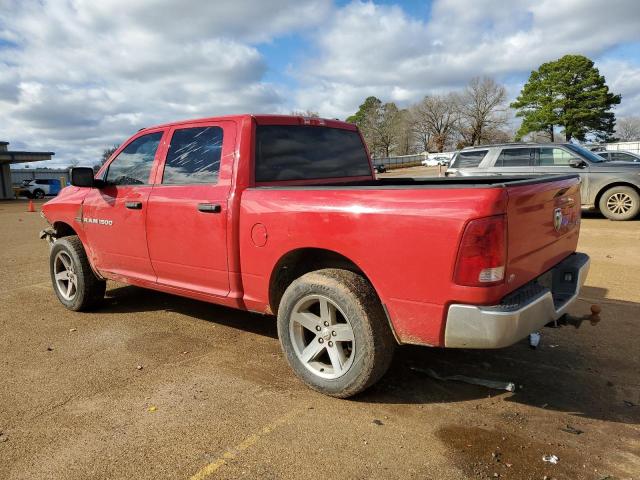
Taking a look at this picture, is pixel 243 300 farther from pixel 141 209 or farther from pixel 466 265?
pixel 466 265

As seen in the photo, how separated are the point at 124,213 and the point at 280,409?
8.14ft

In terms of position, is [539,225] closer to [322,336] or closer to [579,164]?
[322,336]

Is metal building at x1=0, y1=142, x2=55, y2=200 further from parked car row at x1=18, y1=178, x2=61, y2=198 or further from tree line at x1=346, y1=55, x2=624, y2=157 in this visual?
tree line at x1=346, y1=55, x2=624, y2=157

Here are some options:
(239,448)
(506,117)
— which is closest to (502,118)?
(506,117)

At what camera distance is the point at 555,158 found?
438 inches

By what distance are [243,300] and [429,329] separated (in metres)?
1.55

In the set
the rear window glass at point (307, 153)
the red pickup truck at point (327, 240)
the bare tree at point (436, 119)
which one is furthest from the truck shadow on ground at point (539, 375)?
the bare tree at point (436, 119)

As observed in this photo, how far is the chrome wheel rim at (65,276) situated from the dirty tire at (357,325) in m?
3.24

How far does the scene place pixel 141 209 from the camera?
4.35 m

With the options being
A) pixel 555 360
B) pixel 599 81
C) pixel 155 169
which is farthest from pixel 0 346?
pixel 599 81

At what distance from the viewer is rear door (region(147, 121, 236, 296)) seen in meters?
3.77

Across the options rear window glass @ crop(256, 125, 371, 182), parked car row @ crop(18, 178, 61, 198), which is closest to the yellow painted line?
rear window glass @ crop(256, 125, 371, 182)

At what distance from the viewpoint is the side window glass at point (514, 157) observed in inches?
446

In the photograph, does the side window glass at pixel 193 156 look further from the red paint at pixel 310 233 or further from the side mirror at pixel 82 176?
the side mirror at pixel 82 176
